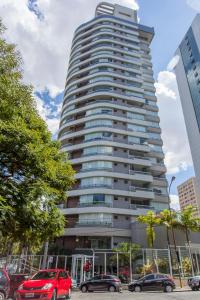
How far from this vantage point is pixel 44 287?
10625mm

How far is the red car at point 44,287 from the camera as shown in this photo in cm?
1035

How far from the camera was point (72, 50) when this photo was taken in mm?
63188

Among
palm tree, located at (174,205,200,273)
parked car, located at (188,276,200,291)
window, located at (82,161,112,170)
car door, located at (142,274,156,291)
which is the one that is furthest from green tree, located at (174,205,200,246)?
window, located at (82,161,112,170)

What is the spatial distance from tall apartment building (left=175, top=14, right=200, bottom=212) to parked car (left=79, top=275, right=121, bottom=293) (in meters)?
53.0

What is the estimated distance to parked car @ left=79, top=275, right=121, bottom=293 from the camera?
64.0 ft

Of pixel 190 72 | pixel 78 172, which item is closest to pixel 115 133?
pixel 78 172

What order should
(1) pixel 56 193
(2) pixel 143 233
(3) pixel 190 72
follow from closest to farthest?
(1) pixel 56 193 < (2) pixel 143 233 < (3) pixel 190 72

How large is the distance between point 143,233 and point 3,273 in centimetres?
2610

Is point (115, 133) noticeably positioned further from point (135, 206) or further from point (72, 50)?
point (72, 50)

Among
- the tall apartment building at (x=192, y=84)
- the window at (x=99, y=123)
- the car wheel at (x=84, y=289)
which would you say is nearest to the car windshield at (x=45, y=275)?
the car wheel at (x=84, y=289)

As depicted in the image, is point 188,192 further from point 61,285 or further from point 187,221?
point 61,285

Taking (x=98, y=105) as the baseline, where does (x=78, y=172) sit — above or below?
below

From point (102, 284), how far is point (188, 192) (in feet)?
487

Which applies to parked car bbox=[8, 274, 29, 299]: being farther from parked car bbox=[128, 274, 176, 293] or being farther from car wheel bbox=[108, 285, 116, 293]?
parked car bbox=[128, 274, 176, 293]
